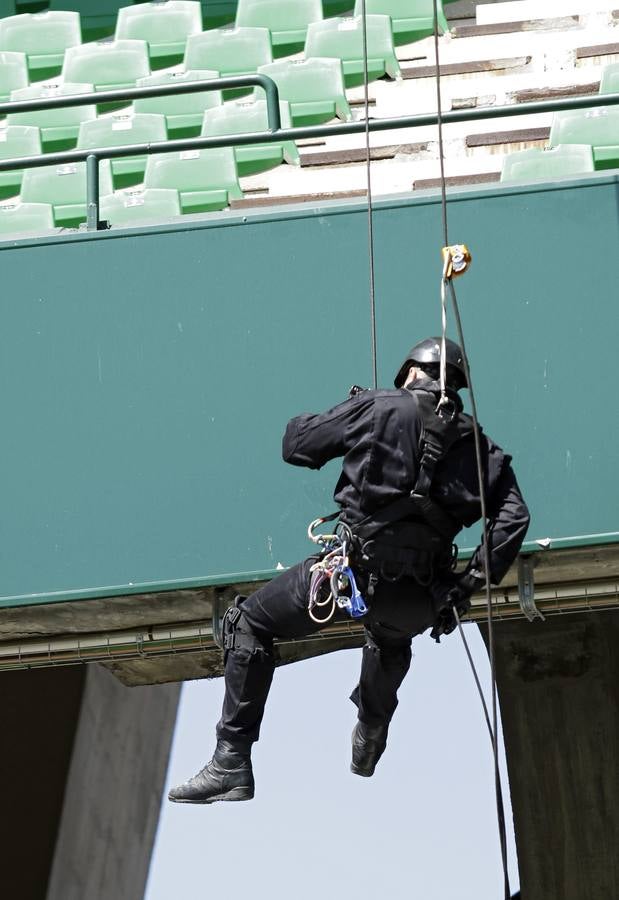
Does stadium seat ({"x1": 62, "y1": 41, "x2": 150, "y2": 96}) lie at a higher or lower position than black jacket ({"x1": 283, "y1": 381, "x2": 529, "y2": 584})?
higher

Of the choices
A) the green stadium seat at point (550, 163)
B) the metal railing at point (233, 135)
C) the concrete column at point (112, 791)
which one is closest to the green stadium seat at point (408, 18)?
the green stadium seat at point (550, 163)

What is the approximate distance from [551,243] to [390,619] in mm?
2490

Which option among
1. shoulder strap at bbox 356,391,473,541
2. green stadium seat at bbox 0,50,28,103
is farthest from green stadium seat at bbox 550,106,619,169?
green stadium seat at bbox 0,50,28,103

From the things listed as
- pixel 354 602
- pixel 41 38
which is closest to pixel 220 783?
pixel 354 602

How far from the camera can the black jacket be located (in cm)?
562

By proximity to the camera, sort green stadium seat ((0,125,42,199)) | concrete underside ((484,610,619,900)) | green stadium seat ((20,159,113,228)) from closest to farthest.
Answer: green stadium seat ((20,159,113,228))
concrete underside ((484,610,619,900))
green stadium seat ((0,125,42,199))

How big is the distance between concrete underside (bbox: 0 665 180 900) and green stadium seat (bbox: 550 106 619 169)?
6568mm

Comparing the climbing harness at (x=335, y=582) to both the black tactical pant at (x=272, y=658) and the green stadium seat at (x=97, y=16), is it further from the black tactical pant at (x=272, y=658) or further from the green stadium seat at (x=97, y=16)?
the green stadium seat at (x=97, y=16)

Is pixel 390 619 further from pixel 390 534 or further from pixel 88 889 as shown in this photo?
pixel 88 889

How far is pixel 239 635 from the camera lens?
6188mm

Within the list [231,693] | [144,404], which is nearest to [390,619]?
[231,693]

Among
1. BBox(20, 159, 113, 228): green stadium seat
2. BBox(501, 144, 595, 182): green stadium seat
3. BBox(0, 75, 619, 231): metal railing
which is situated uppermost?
BBox(20, 159, 113, 228): green stadium seat

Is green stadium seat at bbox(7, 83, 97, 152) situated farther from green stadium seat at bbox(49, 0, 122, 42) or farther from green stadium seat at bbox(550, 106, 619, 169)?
green stadium seat at bbox(550, 106, 619, 169)

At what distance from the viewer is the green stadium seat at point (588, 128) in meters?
9.34
